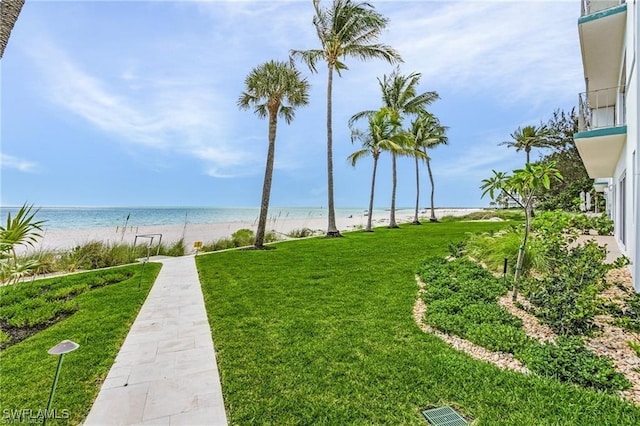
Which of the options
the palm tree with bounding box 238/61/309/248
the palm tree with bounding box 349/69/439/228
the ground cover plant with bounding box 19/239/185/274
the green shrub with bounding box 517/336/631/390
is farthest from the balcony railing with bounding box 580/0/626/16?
the palm tree with bounding box 349/69/439/228

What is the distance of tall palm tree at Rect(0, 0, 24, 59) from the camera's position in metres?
2.57

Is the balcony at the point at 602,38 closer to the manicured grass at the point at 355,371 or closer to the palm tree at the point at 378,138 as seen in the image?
the manicured grass at the point at 355,371

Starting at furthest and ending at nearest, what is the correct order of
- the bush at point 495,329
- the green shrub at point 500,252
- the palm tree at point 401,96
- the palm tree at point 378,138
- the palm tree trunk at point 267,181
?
the palm tree at point 401,96, the palm tree at point 378,138, the palm tree trunk at point 267,181, the green shrub at point 500,252, the bush at point 495,329

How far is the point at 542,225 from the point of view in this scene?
5.22 metres

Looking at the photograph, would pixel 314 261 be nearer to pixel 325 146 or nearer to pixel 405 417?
pixel 405 417

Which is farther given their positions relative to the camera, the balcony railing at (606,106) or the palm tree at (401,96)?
the palm tree at (401,96)

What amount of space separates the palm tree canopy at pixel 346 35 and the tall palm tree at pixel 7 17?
13902 millimetres

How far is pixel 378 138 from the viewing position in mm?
19688

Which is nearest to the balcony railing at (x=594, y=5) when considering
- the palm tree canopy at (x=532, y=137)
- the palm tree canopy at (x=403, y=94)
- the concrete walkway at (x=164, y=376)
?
the concrete walkway at (x=164, y=376)

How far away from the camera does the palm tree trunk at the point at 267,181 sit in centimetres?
1320

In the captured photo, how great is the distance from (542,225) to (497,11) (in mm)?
7944

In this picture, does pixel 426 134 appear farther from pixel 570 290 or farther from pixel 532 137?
pixel 570 290

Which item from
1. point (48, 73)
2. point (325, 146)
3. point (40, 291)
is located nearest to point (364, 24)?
point (325, 146)

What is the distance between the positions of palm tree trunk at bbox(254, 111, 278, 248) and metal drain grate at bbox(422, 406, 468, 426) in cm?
1099
